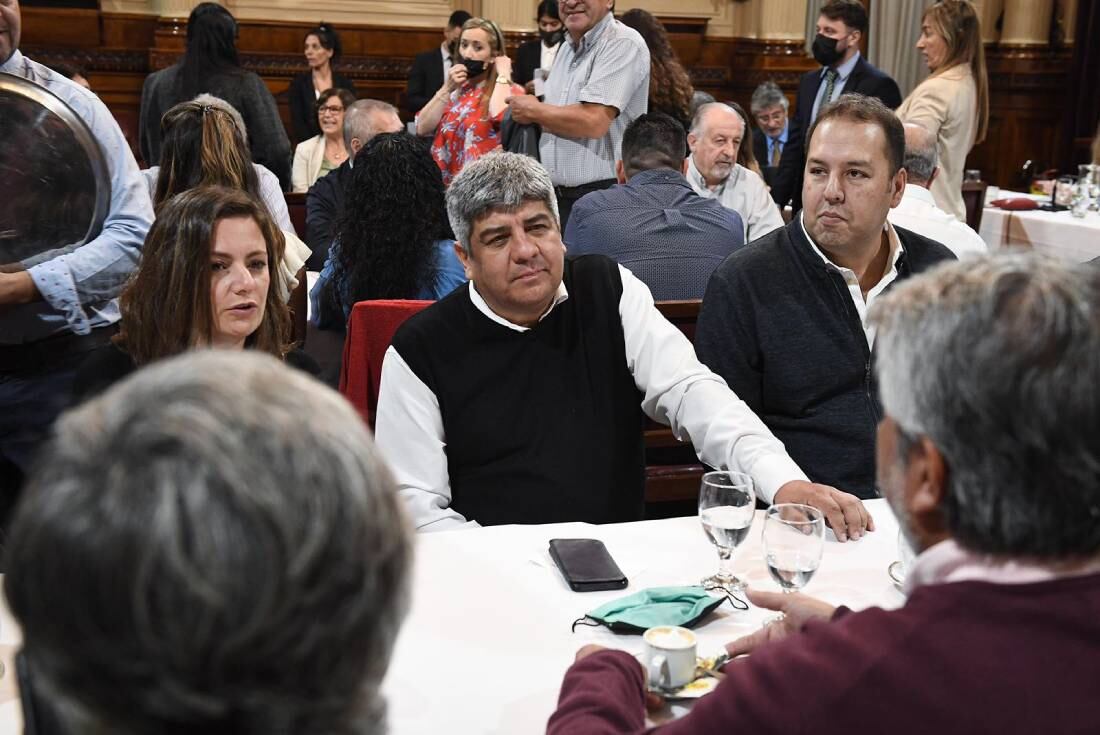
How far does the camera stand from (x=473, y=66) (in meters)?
5.38

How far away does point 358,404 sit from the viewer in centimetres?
279

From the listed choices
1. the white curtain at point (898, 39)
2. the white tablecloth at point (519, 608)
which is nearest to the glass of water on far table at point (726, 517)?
the white tablecloth at point (519, 608)

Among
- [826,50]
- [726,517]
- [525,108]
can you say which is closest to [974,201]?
[826,50]

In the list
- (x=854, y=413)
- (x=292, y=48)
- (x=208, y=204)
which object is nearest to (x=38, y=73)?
(x=208, y=204)

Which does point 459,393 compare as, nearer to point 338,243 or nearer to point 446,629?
point 446,629

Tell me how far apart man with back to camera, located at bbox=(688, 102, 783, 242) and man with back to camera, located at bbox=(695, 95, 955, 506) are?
6.39ft

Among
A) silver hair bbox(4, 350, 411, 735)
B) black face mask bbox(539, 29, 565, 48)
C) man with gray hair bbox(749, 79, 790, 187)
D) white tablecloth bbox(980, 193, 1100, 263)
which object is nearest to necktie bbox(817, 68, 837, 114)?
white tablecloth bbox(980, 193, 1100, 263)

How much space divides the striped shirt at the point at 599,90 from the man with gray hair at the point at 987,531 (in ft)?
12.4

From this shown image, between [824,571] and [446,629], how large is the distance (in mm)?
606

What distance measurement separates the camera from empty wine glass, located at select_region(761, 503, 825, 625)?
1.62 m

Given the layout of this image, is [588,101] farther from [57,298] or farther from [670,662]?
[670,662]

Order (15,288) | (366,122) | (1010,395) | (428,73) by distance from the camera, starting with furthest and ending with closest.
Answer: (428,73), (366,122), (15,288), (1010,395)

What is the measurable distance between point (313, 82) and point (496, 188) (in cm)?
505

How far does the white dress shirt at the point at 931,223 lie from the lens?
140 inches
